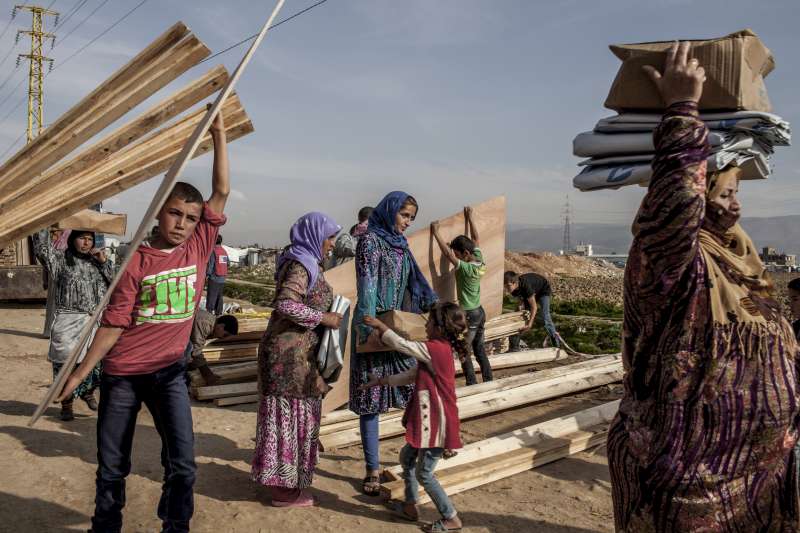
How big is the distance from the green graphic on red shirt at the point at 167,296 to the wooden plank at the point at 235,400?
13.3 feet

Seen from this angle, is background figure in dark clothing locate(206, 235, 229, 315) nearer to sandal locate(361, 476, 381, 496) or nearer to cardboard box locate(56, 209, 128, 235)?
cardboard box locate(56, 209, 128, 235)

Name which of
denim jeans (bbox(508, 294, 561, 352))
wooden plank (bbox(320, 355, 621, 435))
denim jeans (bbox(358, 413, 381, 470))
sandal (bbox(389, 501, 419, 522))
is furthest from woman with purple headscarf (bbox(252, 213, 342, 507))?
denim jeans (bbox(508, 294, 561, 352))

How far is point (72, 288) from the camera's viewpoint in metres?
6.56

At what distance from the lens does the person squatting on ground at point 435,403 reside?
3969mm

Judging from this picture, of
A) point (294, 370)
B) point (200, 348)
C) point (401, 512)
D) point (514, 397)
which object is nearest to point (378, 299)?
point (294, 370)

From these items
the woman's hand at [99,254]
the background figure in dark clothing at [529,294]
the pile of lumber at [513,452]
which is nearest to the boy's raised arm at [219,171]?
the pile of lumber at [513,452]

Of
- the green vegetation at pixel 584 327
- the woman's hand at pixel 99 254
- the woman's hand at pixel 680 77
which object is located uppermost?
the woman's hand at pixel 680 77

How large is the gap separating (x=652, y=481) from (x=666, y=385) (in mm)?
320

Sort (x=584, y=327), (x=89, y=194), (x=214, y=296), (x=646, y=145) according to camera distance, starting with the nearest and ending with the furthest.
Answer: (x=646, y=145), (x=89, y=194), (x=214, y=296), (x=584, y=327)

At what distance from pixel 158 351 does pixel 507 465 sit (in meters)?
3.06

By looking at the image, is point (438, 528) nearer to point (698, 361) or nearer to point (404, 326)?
point (404, 326)

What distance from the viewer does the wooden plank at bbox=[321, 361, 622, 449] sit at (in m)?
5.82

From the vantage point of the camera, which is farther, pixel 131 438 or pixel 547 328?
pixel 547 328

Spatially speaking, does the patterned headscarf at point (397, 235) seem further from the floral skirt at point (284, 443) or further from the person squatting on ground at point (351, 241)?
the person squatting on ground at point (351, 241)
